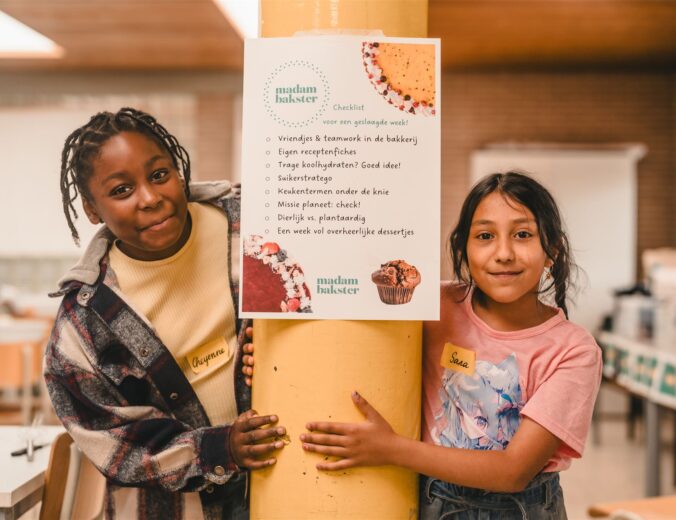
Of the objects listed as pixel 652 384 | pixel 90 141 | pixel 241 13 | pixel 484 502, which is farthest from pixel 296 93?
pixel 241 13

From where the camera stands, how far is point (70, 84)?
677 centimetres

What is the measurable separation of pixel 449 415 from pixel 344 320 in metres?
0.34

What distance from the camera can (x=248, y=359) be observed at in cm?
136

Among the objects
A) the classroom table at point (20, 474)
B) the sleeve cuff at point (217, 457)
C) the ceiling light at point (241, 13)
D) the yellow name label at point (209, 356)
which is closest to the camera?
the sleeve cuff at point (217, 457)

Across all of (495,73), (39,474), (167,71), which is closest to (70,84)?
(167,71)

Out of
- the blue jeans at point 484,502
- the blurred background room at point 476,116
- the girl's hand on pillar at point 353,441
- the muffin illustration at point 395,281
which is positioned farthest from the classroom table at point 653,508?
the blurred background room at point 476,116

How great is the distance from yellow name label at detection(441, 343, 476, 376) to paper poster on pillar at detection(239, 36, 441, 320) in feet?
0.76

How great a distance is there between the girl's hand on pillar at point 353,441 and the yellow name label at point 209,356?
1.10 feet

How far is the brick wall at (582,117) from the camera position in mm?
6605

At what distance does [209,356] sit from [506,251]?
668 mm

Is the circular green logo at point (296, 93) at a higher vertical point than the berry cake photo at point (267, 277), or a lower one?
higher

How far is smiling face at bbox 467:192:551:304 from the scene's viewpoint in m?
1.33

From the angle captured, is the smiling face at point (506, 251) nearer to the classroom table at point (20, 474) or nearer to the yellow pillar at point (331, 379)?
the yellow pillar at point (331, 379)

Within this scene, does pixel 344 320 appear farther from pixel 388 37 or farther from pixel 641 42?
pixel 641 42
